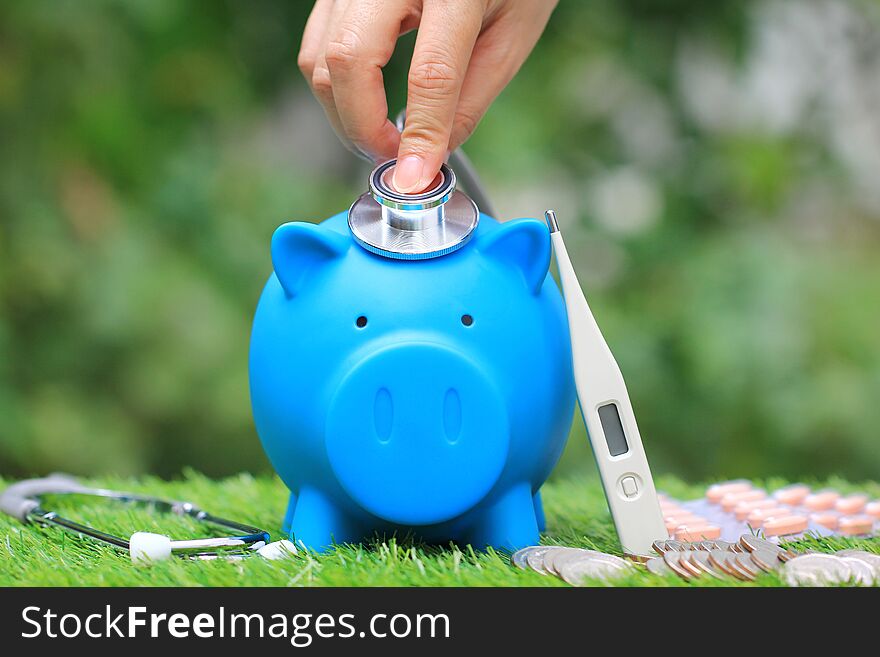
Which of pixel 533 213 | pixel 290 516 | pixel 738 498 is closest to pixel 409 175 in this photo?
pixel 290 516

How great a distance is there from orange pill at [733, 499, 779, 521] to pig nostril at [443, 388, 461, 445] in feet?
1.71

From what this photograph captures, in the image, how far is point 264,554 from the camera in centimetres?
119

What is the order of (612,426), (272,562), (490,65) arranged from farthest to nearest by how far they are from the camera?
(490,65) < (612,426) < (272,562)

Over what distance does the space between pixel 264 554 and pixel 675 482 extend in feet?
3.34

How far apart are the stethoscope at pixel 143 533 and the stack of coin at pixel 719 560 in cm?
48

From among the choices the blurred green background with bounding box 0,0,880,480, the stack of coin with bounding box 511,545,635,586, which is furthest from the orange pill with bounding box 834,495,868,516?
the blurred green background with bounding box 0,0,880,480

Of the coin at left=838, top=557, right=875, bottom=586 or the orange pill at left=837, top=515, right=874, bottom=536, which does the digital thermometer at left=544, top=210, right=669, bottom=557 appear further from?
the orange pill at left=837, top=515, right=874, bottom=536

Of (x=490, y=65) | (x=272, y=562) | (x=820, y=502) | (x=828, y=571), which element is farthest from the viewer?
(x=820, y=502)

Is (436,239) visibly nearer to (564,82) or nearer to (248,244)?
(248,244)

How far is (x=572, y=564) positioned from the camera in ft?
3.55

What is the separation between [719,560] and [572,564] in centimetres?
15

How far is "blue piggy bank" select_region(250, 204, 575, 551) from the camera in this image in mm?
1167

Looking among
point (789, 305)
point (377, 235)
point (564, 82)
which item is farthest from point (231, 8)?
point (377, 235)

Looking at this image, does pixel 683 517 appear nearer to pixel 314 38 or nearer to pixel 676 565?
pixel 676 565
